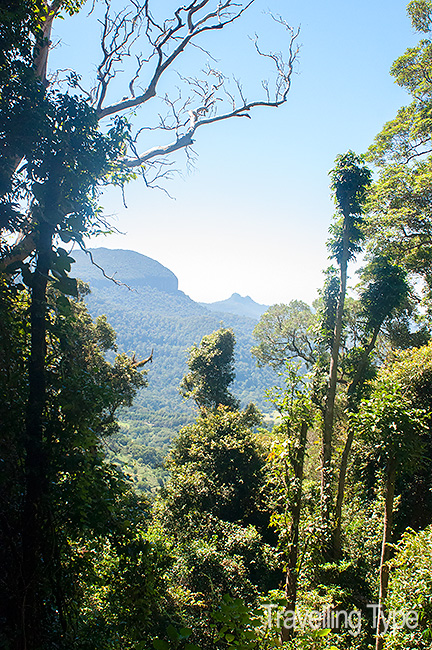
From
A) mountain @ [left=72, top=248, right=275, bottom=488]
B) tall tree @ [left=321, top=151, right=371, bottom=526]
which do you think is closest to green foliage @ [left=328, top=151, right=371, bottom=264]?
tall tree @ [left=321, top=151, right=371, bottom=526]

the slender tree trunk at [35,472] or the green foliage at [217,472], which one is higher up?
the slender tree trunk at [35,472]

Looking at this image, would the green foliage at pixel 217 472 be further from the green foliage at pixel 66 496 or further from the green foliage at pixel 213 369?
the green foliage at pixel 66 496

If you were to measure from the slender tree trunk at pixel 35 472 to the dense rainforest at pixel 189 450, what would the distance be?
0.05 feet

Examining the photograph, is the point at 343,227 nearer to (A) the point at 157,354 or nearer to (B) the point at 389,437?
(B) the point at 389,437

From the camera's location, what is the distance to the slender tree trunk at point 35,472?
8.88 ft

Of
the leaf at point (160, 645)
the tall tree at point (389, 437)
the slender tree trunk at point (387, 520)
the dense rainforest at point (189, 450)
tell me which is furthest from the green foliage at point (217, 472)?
the leaf at point (160, 645)

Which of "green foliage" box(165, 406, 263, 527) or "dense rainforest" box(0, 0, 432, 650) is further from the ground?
"dense rainforest" box(0, 0, 432, 650)

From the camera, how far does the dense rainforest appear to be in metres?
2.95

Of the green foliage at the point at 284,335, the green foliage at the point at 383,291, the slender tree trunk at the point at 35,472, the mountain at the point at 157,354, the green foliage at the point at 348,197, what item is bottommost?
the mountain at the point at 157,354

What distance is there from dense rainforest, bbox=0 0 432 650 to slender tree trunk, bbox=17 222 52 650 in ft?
0.05

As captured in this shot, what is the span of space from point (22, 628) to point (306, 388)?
403 centimetres

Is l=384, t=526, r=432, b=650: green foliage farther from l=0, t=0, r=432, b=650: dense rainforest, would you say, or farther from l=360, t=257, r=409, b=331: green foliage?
l=360, t=257, r=409, b=331: green foliage

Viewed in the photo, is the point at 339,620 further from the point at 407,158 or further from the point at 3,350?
the point at 407,158

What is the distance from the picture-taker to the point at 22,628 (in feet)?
8.23
